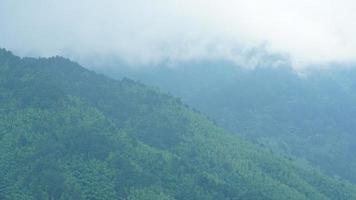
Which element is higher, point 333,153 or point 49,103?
point 333,153

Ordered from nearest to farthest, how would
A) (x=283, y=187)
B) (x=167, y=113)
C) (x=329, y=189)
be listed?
(x=283, y=187) < (x=329, y=189) < (x=167, y=113)

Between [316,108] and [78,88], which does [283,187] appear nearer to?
[78,88]

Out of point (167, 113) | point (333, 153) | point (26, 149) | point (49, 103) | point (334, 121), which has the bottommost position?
point (26, 149)

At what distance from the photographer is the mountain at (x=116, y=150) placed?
81.6 m

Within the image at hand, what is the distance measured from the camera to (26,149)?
86125 millimetres

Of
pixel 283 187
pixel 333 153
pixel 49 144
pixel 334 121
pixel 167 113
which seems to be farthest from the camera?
pixel 334 121

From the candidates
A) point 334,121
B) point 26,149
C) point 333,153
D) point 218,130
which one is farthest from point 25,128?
point 334,121

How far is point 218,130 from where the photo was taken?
10812cm

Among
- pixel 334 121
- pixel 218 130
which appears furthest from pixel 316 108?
pixel 218 130

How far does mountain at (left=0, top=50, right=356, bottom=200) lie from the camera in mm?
→ 81625

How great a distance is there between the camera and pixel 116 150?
286 ft

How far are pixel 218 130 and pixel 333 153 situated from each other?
124 feet

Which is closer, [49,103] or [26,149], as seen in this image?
[26,149]

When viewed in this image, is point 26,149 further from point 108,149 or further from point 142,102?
point 142,102
